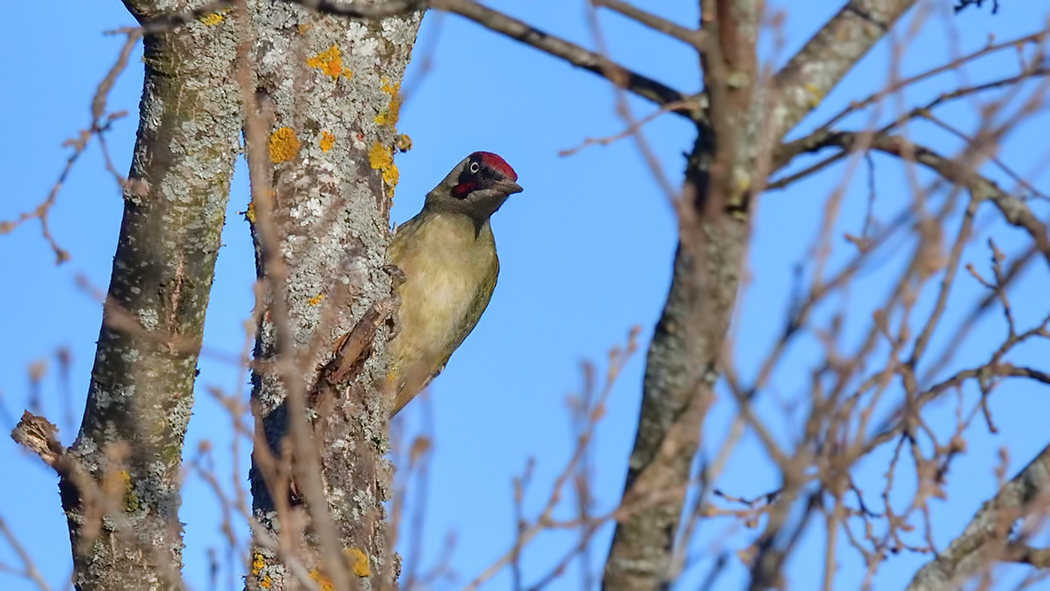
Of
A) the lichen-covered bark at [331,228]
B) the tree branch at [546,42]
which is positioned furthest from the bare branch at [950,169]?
the lichen-covered bark at [331,228]

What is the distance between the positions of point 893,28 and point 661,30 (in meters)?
0.52

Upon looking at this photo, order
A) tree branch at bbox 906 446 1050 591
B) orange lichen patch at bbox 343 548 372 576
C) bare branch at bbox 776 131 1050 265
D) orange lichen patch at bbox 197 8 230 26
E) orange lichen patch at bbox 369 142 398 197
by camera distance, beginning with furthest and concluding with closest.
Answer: orange lichen patch at bbox 369 142 398 197, orange lichen patch at bbox 197 8 230 26, orange lichen patch at bbox 343 548 372 576, tree branch at bbox 906 446 1050 591, bare branch at bbox 776 131 1050 265

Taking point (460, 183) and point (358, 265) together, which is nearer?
point (358, 265)

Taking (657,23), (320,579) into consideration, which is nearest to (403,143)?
(320,579)

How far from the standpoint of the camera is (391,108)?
16.5ft

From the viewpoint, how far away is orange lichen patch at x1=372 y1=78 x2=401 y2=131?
498 centimetres

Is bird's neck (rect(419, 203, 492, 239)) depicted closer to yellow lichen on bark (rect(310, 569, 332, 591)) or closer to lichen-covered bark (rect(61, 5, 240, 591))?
lichen-covered bark (rect(61, 5, 240, 591))

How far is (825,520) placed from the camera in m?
2.35

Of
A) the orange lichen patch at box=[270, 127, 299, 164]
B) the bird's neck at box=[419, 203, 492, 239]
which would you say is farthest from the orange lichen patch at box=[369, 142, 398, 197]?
the bird's neck at box=[419, 203, 492, 239]

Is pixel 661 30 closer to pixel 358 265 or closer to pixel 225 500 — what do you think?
pixel 225 500

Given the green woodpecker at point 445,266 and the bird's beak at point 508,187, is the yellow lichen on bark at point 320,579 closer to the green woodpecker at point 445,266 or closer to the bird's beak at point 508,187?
the green woodpecker at point 445,266

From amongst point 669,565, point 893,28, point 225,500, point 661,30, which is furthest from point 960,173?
point 225,500

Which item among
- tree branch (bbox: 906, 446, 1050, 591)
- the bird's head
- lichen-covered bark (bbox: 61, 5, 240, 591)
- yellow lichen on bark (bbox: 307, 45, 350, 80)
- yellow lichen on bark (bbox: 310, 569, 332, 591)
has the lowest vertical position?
tree branch (bbox: 906, 446, 1050, 591)

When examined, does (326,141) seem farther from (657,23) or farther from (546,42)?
(657,23)
